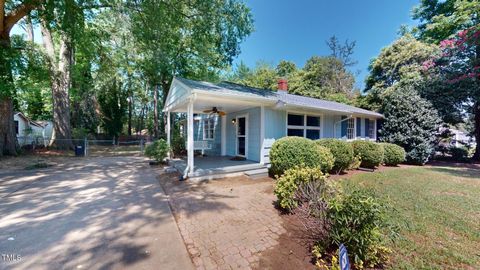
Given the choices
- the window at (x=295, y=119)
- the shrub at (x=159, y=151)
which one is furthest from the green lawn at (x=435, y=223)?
the shrub at (x=159, y=151)

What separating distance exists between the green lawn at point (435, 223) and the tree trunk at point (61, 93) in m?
18.3

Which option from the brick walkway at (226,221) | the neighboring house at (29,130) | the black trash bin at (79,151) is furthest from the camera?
the neighboring house at (29,130)

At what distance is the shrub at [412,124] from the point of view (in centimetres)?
Answer: 1110

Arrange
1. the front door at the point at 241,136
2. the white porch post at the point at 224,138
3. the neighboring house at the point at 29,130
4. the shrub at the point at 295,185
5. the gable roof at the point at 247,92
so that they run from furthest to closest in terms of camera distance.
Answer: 1. the neighboring house at the point at 29,130
2. the white porch post at the point at 224,138
3. the front door at the point at 241,136
4. the gable roof at the point at 247,92
5. the shrub at the point at 295,185

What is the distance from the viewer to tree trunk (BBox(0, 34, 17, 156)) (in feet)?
31.1

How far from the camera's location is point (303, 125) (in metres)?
9.55

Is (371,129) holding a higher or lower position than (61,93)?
lower

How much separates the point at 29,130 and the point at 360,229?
21218 mm

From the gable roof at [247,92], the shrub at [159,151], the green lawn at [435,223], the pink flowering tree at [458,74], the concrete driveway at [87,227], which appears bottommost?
the concrete driveway at [87,227]

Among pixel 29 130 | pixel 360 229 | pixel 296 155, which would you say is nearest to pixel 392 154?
pixel 296 155

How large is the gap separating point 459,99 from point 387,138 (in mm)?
4547

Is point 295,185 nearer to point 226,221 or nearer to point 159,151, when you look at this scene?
point 226,221

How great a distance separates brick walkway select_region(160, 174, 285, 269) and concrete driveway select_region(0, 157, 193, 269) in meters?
0.24

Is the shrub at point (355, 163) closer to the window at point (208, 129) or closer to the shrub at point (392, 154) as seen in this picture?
the shrub at point (392, 154)
